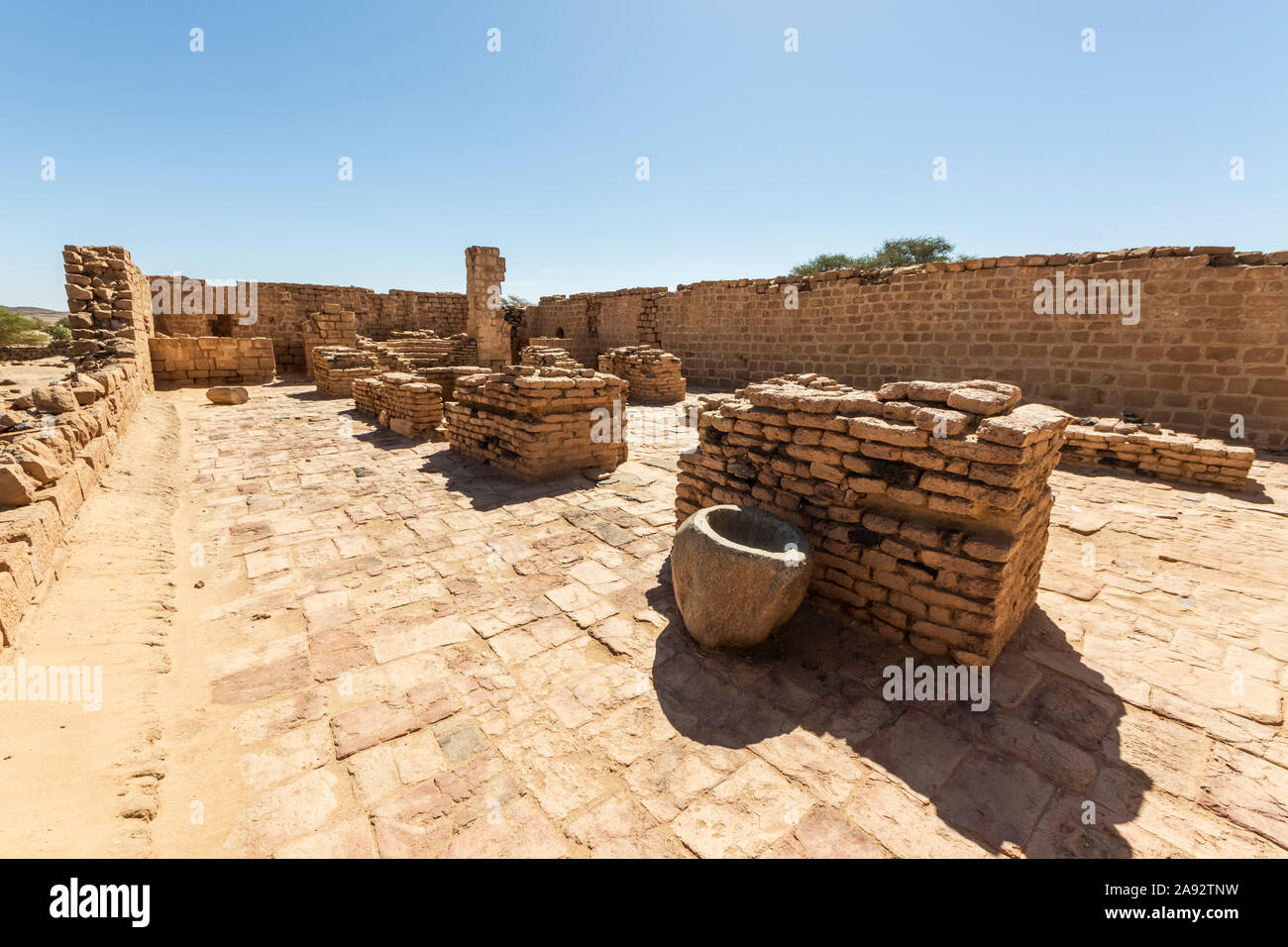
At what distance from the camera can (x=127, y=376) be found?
8.28m

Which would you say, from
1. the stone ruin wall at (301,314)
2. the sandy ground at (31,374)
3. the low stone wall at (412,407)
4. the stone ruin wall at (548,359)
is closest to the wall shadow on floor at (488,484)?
the low stone wall at (412,407)

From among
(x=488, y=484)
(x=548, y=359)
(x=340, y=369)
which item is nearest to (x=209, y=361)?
(x=340, y=369)

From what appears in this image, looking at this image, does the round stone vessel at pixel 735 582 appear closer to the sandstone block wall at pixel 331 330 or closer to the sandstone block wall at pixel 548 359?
the sandstone block wall at pixel 548 359

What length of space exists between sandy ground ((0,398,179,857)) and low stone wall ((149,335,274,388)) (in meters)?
10.9

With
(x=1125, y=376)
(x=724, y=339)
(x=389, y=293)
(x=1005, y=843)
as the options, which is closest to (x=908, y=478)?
(x=1005, y=843)

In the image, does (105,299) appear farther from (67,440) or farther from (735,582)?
(735,582)

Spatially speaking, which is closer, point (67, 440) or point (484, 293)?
point (67, 440)

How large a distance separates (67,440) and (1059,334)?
13.2m

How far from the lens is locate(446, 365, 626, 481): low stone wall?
6234 millimetres

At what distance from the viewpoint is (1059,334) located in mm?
9180

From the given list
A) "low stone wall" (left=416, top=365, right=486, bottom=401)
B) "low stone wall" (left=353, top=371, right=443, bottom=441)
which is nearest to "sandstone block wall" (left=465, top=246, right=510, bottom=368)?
"low stone wall" (left=416, top=365, right=486, bottom=401)

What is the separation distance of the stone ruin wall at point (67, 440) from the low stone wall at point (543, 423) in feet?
12.0

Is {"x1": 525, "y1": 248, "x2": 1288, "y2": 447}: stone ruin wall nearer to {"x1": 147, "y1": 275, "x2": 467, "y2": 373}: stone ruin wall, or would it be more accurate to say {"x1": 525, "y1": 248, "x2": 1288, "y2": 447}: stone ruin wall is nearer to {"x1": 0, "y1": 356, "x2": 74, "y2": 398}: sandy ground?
{"x1": 147, "y1": 275, "x2": 467, "y2": 373}: stone ruin wall
